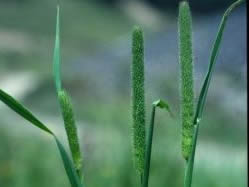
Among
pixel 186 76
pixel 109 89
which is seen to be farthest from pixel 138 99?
pixel 109 89

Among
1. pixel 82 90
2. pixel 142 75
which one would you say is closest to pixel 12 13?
pixel 82 90

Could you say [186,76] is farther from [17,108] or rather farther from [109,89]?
[109,89]

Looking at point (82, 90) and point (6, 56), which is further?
point (6, 56)

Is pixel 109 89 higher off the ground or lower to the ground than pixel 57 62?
lower

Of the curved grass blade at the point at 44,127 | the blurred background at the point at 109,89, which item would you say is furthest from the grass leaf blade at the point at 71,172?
the blurred background at the point at 109,89

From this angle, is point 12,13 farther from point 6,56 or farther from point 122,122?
point 122,122

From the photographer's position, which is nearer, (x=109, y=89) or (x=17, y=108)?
(x=17, y=108)
